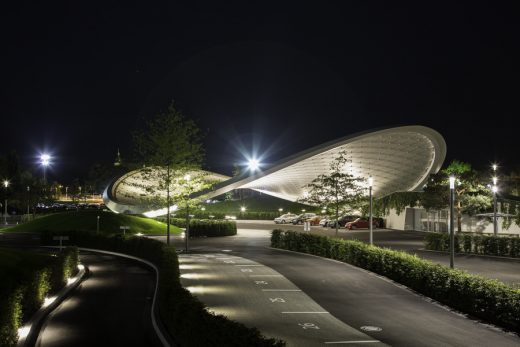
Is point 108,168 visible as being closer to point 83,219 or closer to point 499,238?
point 83,219

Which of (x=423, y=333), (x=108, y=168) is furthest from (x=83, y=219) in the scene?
(x=108, y=168)

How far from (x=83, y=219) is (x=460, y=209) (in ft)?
99.4

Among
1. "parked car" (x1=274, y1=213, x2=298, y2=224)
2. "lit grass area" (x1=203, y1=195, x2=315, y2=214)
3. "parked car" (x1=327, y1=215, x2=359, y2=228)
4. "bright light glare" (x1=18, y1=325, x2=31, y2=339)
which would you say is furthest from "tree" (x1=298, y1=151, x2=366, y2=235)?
"lit grass area" (x1=203, y1=195, x2=315, y2=214)

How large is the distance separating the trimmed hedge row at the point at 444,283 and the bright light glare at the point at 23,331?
10.9 m

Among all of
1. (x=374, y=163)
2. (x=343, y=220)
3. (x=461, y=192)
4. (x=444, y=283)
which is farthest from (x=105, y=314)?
(x=343, y=220)

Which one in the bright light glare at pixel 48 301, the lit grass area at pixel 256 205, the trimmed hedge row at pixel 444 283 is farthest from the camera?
the lit grass area at pixel 256 205

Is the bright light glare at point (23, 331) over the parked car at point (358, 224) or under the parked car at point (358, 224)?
under

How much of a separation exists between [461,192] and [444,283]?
30075mm

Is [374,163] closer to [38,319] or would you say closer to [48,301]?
[48,301]

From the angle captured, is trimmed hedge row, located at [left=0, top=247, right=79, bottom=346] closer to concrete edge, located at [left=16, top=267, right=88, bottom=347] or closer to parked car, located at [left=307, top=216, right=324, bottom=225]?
concrete edge, located at [left=16, top=267, right=88, bottom=347]

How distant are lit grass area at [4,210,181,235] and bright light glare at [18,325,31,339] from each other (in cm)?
3174

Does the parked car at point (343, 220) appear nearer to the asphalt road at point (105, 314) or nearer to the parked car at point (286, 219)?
the parked car at point (286, 219)

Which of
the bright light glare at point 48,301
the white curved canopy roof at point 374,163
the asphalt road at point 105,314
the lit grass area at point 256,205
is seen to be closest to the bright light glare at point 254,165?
the white curved canopy roof at point 374,163

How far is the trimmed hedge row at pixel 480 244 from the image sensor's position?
94.6 feet
